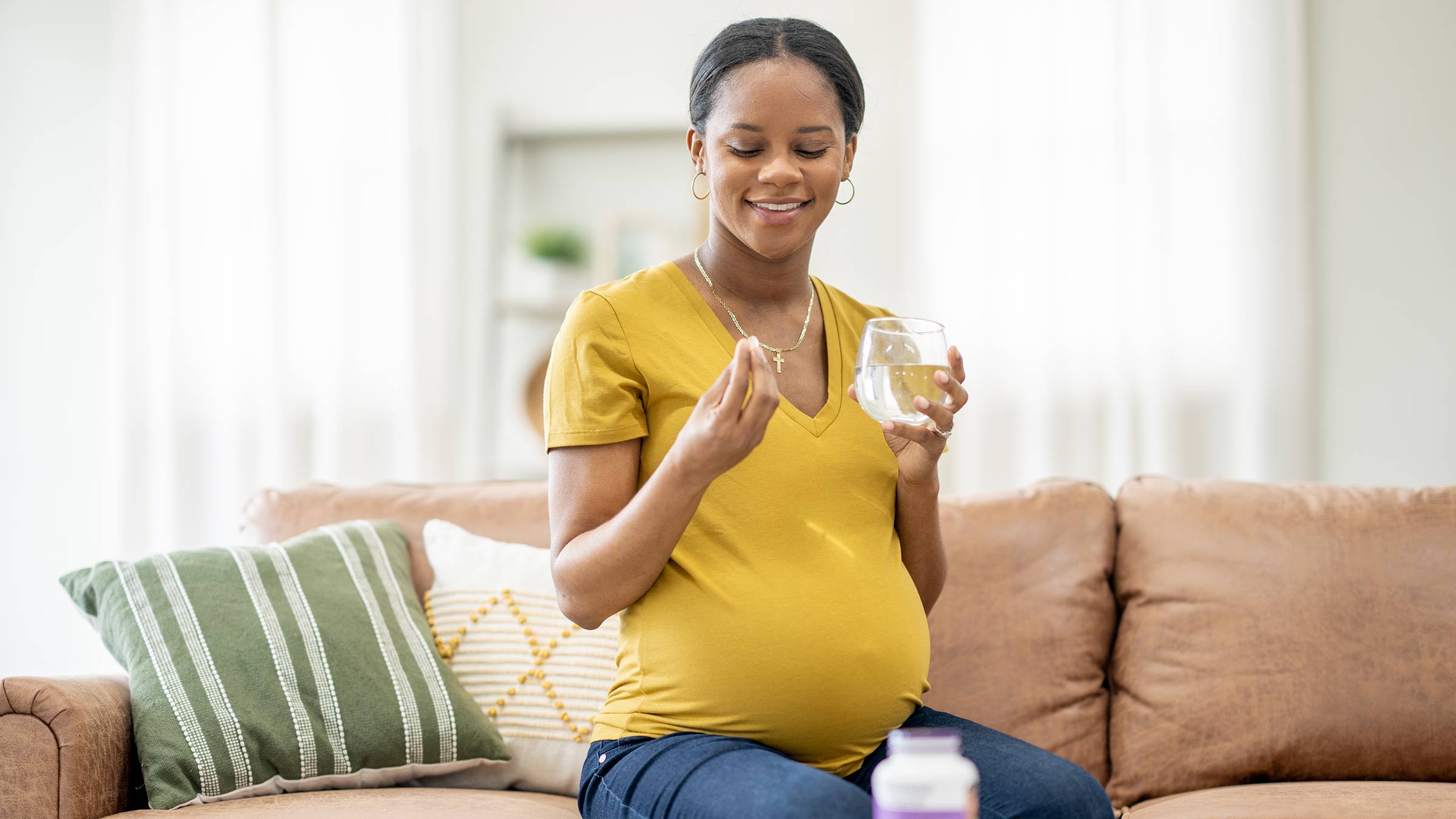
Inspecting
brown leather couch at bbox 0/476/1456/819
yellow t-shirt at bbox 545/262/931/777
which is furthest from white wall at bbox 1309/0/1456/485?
yellow t-shirt at bbox 545/262/931/777

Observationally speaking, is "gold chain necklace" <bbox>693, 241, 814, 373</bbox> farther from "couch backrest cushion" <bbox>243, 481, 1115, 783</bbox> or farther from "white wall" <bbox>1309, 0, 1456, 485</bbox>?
"white wall" <bbox>1309, 0, 1456, 485</bbox>

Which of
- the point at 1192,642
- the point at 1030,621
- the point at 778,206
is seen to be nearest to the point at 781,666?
the point at 778,206

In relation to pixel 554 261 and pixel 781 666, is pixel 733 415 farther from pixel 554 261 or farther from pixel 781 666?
pixel 554 261

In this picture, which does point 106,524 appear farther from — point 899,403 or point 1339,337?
point 1339,337

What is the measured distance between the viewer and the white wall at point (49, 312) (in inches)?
113

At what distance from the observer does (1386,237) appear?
278 cm

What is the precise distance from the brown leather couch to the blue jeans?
37cm

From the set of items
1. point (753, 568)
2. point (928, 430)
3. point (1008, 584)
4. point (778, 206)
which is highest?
point (778, 206)

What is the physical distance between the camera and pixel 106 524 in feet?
9.41

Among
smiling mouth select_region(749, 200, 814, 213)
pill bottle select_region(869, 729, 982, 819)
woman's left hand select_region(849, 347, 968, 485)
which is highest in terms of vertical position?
smiling mouth select_region(749, 200, 814, 213)

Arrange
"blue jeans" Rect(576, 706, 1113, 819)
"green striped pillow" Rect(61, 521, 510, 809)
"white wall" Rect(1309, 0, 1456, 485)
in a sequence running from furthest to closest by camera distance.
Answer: "white wall" Rect(1309, 0, 1456, 485) < "green striped pillow" Rect(61, 521, 510, 809) < "blue jeans" Rect(576, 706, 1113, 819)

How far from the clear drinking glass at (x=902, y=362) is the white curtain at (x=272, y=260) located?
2.03 metres

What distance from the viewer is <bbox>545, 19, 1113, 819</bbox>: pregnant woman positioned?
3.60ft

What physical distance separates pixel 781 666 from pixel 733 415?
0.29 metres
